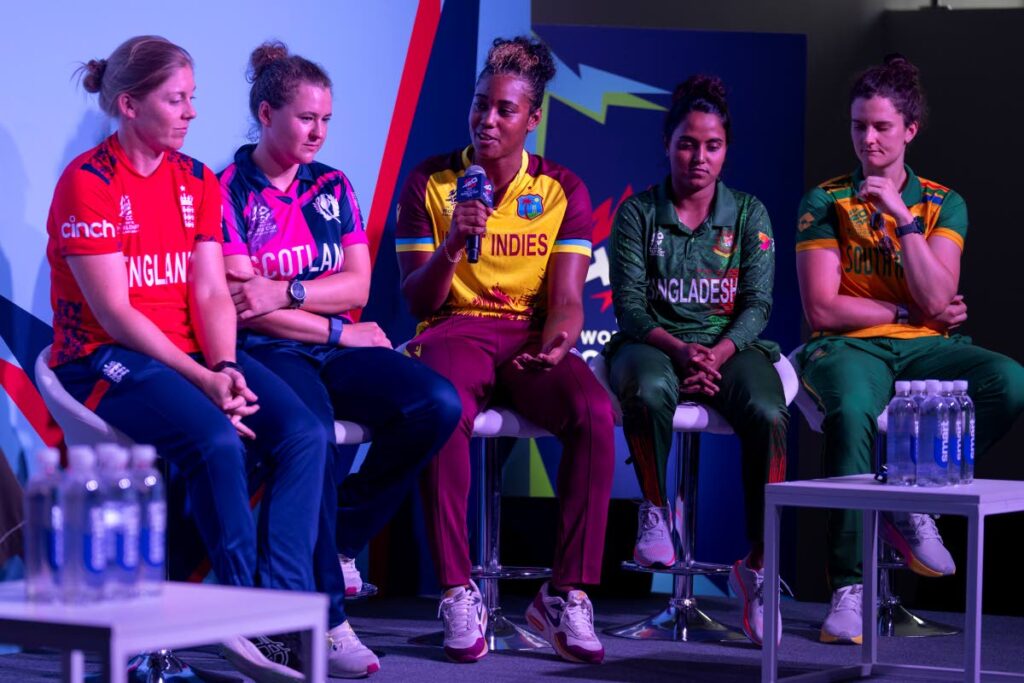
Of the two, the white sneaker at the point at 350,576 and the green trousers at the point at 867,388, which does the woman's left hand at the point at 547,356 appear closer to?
the white sneaker at the point at 350,576

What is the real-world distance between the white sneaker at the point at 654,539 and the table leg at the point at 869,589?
0.55 meters

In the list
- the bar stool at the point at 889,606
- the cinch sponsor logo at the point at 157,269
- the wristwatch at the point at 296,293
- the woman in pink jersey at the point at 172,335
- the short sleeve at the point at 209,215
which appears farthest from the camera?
the bar stool at the point at 889,606

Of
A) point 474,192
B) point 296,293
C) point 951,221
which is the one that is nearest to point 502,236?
point 474,192

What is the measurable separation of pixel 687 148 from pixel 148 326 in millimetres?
1742

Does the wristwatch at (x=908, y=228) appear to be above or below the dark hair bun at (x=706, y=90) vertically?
below

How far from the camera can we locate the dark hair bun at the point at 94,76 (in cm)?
333

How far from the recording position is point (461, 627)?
351cm

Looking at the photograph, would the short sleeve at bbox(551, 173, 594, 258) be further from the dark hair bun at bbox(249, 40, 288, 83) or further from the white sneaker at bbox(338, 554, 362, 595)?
the white sneaker at bbox(338, 554, 362, 595)

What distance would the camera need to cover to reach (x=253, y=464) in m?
3.29

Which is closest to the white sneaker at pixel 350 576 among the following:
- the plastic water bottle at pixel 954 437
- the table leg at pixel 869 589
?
the table leg at pixel 869 589

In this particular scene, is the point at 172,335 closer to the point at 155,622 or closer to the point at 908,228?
the point at 155,622

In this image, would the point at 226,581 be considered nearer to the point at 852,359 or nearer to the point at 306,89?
the point at 306,89

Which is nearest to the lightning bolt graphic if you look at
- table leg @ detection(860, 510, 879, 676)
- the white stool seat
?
the white stool seat

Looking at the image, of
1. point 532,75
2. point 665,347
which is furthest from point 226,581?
point 532,75
